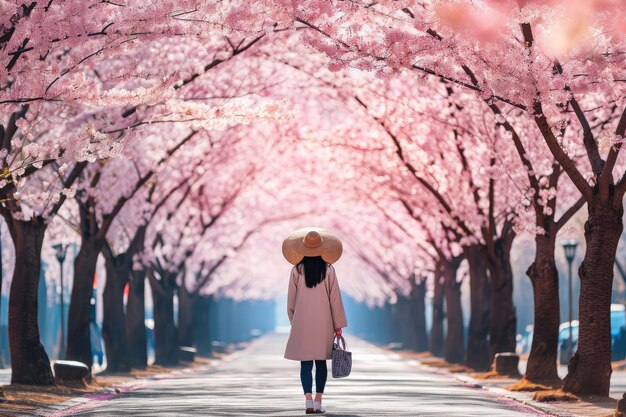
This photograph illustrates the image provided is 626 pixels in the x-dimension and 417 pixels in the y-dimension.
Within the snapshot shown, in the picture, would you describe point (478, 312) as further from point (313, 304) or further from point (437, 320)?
point (313, 304)

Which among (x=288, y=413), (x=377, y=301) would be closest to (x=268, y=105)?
(x=288, y=413)

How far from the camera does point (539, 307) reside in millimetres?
27172

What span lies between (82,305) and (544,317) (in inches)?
455

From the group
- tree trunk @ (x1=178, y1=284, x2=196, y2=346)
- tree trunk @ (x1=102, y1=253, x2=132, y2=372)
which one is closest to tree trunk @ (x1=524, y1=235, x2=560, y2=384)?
tree trunk @ (x1=102, y1=253, x2=132, y2=372)

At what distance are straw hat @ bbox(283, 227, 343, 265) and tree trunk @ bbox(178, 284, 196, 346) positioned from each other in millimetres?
37089

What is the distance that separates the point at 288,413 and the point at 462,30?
19.1ft

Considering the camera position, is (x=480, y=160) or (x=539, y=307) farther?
(x=480, y=160)

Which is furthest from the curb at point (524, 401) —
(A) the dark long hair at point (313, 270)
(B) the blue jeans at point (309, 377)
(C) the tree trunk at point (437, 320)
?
(C) the tree trunk at point (437, 320)

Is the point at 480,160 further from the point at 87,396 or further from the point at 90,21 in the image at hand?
the point at 90,21

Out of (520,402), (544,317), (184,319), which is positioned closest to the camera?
(520,402)

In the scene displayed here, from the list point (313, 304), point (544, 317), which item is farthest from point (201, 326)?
point (313, 304)

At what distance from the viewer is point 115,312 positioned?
37.2 metres

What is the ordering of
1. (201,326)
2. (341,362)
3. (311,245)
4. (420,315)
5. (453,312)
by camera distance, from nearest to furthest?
(341,362) → (311,245) → (453,312) → (201,326) → (420,315)

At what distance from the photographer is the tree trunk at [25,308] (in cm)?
2605
